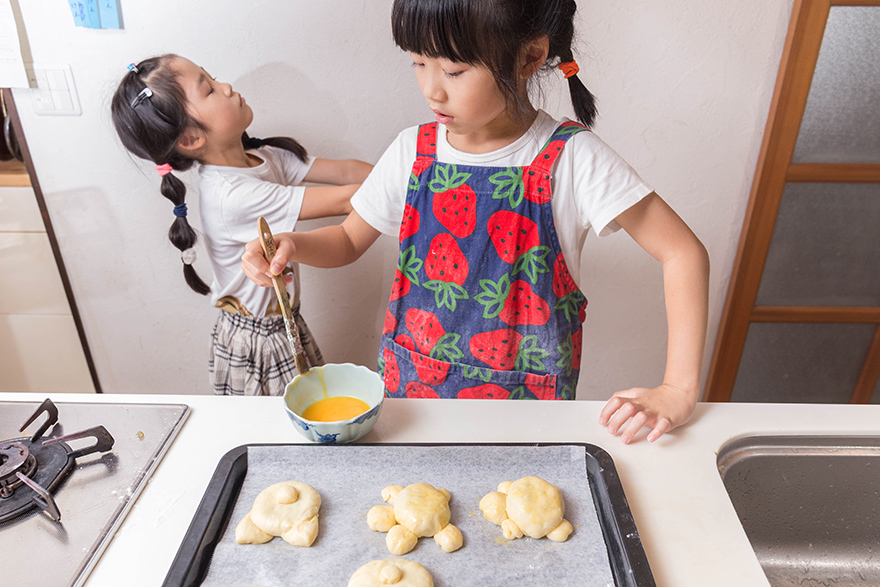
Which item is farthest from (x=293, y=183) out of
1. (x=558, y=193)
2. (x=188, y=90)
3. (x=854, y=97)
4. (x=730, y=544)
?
(x=854, y=97)

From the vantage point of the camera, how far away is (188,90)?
1.22 metres

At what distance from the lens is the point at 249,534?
628 mm

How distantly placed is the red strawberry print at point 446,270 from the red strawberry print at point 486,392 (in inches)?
5.9

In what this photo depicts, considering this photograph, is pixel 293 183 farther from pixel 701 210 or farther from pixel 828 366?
pixel 828 366

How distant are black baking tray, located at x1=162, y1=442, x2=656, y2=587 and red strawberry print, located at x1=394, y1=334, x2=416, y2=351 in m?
0.34

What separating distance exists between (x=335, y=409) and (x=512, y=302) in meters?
0.38

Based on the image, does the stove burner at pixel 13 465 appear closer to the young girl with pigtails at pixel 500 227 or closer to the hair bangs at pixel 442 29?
the young girl with pigtails at pixel 500 227

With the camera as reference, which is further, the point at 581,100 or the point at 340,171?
the point at 340,171

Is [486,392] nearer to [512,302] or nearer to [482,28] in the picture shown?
[512,302]

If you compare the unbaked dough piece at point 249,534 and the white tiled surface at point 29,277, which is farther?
the white tiled surface at point 29,277

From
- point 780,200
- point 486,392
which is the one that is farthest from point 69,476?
point 780,200

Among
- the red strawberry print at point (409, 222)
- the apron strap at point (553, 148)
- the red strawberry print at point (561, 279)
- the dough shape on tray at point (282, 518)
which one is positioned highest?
the apron strap at point (553, 148)

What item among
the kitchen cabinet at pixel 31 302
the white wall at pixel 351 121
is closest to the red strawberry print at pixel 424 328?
the white wall at pixel 351 121

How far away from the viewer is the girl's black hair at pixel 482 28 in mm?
736
